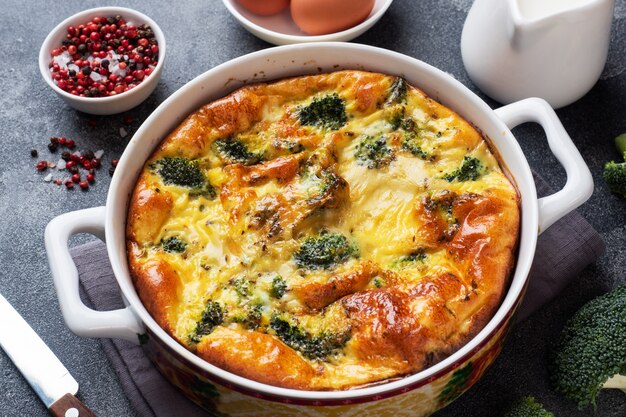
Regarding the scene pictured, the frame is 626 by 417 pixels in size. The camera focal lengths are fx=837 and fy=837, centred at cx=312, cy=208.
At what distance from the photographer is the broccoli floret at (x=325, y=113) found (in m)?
3.16

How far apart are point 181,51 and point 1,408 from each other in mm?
1887

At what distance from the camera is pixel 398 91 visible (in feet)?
10.4

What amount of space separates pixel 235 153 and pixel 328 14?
3.82 feet

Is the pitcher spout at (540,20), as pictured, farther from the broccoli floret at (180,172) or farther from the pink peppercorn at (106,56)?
the pink peppercorn at (106,56)

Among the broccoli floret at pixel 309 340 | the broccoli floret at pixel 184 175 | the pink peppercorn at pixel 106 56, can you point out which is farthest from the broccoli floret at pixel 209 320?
Answer: the pink peppercorn at pixel 106 56

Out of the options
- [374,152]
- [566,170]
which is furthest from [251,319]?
[566,170]

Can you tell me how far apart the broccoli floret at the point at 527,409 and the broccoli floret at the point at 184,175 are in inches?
53.1

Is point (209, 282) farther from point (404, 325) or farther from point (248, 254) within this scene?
point (404, 325)

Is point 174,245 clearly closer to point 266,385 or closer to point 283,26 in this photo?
point 266,385

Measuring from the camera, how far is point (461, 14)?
14.0 feet

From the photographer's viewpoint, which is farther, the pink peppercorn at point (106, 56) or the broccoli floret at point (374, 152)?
the pink peppercorn at point (106, 56)

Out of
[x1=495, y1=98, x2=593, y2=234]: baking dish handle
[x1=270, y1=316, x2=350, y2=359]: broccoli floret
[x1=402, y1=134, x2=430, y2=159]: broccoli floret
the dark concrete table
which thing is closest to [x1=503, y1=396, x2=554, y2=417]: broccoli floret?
the dark concrete table

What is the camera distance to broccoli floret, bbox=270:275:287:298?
277 cm

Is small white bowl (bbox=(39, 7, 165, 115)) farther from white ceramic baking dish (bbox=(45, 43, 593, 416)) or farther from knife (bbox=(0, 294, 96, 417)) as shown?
knife (bbox=(0, 294, 96, 417))
